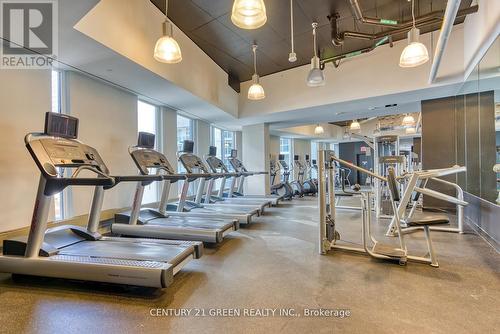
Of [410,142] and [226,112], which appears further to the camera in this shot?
[410,142]

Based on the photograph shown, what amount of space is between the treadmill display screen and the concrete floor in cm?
150

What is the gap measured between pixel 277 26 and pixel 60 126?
12.6 feet

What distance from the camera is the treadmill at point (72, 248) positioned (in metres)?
2.22

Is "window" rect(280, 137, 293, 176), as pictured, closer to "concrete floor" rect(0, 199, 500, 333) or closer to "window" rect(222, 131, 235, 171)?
"window" rect(222, 131, 235, 171)

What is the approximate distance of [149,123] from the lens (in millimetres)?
6152

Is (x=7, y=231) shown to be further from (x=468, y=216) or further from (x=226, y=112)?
(x=468, y=216)

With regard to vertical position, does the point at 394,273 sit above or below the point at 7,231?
below

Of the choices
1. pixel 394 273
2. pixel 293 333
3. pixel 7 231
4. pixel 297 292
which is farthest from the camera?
pixel 7 231

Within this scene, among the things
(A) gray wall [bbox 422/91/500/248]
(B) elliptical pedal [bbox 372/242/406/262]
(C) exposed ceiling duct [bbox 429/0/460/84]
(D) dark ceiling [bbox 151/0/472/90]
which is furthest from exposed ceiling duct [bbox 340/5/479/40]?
(B) elliptical pedal [bbox 372/242/406/262]

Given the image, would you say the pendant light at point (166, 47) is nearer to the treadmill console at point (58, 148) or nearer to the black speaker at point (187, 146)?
the treadmill console at point (58, 148)

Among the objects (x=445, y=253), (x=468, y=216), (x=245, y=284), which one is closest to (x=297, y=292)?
(x=245, y=284)

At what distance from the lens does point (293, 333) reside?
1701 millimetres

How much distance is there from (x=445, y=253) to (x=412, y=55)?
2587 millimetres

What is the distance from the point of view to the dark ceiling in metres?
4.10
